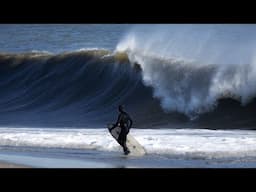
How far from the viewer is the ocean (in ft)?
41.9

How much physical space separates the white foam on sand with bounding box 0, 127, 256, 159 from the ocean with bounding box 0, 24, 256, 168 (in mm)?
21

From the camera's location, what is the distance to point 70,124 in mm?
19016

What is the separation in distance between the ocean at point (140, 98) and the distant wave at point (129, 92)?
0.03 meters

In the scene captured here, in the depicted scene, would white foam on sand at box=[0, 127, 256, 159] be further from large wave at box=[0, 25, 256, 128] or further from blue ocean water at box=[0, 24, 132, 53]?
blue ocean water at box=[0, 24, 132, 53]

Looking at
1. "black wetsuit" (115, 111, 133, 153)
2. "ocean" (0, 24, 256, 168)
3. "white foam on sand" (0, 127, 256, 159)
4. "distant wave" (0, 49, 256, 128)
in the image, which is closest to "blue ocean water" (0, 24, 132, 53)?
Result: "ocean" (0, 24, 256, 168)

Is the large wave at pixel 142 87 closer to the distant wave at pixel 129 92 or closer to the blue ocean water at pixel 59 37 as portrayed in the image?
the distant wave at pixel 129 92

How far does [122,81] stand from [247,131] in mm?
7312

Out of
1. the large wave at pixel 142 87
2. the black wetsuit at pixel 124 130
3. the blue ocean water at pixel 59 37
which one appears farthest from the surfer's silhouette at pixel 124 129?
the blue ocean water at pixel 59 37

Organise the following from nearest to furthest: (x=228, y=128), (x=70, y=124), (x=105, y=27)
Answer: (x=228, y=128) → (x=70, y=124) → (x=105, y=27)

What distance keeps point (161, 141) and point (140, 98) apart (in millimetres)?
6943

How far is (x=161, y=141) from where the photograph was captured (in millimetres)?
13891

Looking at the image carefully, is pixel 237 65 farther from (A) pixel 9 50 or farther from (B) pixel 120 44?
(A) pixel 9 50

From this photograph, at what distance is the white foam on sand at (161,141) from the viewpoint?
498 inches
